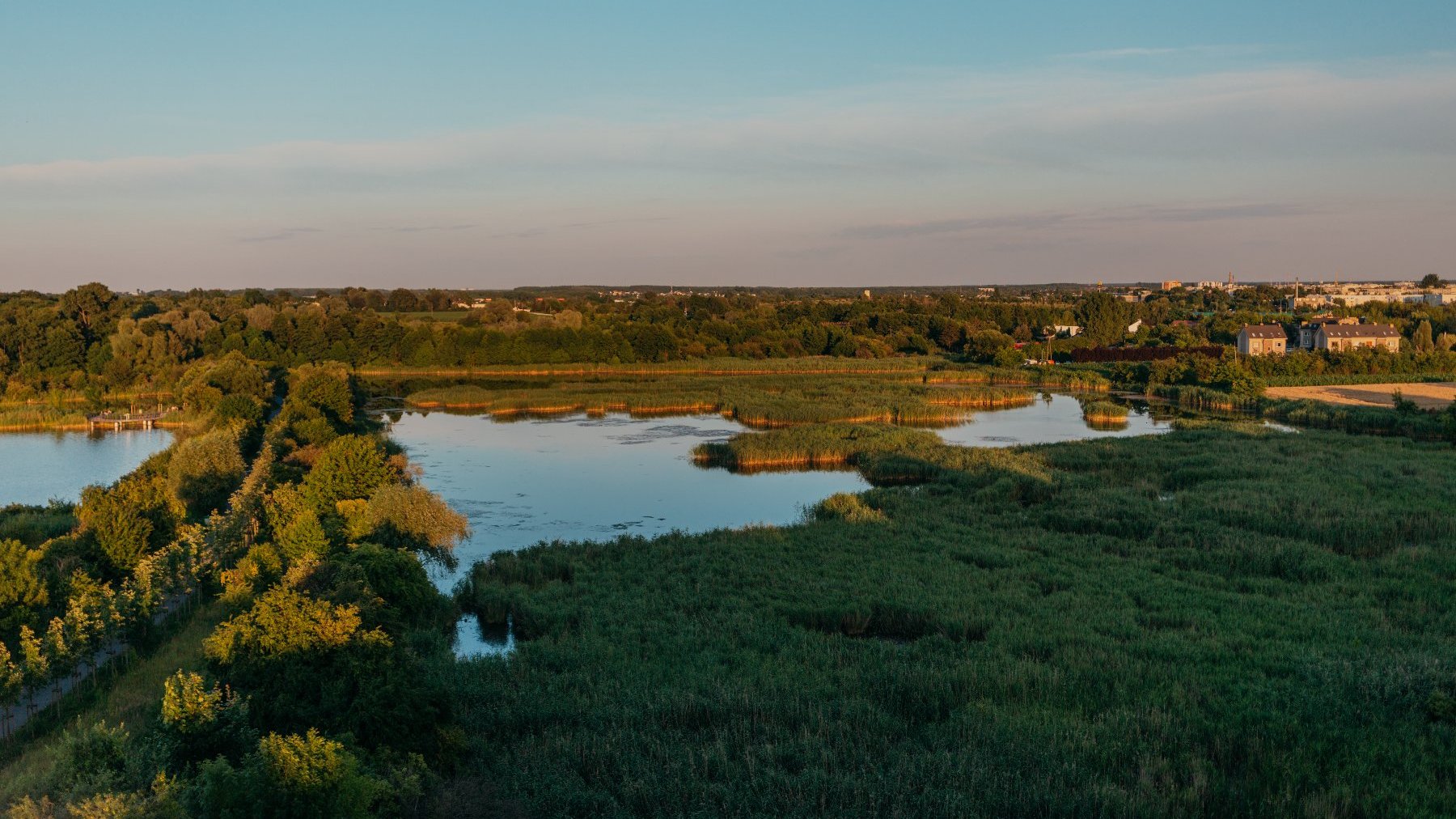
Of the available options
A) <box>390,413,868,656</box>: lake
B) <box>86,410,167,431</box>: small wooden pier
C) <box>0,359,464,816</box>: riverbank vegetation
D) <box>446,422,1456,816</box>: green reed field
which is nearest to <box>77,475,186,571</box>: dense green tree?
<box>0,359,464,816</box>: riverbank vegetation

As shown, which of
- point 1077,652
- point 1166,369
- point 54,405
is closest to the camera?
point 1077,652

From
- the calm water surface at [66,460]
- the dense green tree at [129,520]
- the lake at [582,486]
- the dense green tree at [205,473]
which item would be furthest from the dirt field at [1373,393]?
the calm water surface at [66,460]

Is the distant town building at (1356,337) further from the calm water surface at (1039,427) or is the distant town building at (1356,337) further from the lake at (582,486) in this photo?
the lake at (582,486)

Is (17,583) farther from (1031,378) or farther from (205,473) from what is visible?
(1031,378)

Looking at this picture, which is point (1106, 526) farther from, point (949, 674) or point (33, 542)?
point (33, 542)

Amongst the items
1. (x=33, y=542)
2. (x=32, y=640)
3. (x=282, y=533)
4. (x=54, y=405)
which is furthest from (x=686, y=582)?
(x=54, y=405)

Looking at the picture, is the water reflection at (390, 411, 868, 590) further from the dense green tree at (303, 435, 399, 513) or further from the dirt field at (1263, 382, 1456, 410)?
the dirt field at (1263, 382, 1456, 410)
